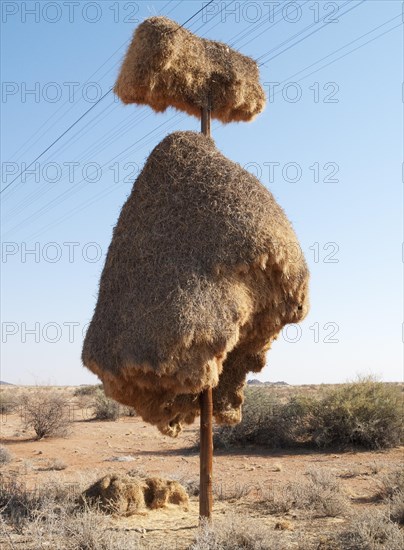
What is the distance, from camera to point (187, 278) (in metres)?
6.52

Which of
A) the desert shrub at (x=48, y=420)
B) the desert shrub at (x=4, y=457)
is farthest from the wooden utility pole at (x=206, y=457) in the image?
the desert shrub at (x=48, y=420)

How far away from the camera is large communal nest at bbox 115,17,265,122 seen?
7.82m

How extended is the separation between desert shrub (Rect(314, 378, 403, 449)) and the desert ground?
1.30 ft

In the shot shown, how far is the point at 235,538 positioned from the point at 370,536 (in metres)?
1.48

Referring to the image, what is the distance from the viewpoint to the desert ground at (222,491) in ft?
22.5

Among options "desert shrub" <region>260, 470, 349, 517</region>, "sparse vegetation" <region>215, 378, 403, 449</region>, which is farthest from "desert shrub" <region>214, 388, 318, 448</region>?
"desert shrub" <region>260, 470, 349, 517</region>

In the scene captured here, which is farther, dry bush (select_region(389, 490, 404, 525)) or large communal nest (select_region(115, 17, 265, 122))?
dry bush (select_region(389, 490, 404, 525))

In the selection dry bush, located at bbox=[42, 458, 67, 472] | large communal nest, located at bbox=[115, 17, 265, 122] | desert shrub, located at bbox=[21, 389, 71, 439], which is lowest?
dry bush, located at bbox=[42, 458, 67, 472]

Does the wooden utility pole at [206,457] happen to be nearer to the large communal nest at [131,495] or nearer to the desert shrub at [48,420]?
the large communal nest at [131,495]

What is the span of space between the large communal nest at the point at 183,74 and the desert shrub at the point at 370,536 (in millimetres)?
5235

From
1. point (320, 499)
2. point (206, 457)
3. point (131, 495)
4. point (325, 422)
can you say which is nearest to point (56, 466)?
point (131, 495)

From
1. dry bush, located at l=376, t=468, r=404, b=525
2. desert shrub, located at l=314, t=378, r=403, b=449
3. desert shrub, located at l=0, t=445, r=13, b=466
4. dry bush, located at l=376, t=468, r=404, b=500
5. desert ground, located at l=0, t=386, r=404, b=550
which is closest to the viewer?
desert ground, located at l=0, t=386, r=404, b=550

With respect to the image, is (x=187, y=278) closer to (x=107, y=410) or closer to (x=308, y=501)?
(x=308, y=501)

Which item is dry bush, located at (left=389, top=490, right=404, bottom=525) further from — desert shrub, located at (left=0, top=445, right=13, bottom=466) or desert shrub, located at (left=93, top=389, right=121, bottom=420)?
desert shrub, located at (left=93, top=389, right=121, bottom=420)
